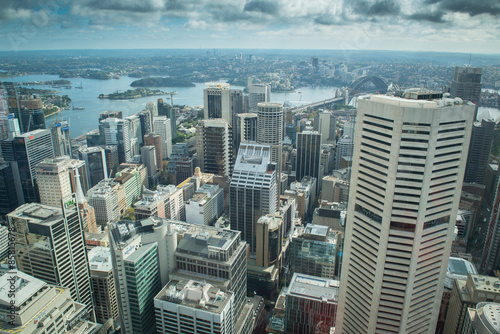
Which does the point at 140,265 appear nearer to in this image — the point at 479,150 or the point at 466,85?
the point at 466,85

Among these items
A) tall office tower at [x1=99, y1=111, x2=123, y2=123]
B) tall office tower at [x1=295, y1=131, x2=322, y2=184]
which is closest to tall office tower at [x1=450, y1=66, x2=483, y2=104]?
tall office tower at [x1=295, y1=131, x2=322, y2=184]

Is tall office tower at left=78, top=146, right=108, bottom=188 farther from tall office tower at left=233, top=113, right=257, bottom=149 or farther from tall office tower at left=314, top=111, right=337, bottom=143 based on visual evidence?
tall office tower at left=314, top=111, right=337, bottom=143

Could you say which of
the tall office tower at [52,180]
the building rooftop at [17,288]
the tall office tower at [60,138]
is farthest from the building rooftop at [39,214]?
the tall office tower at [60,138]

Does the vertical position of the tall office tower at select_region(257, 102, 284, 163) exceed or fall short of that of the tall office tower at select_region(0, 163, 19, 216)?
it exceeds it

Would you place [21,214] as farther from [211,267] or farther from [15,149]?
[15,149]

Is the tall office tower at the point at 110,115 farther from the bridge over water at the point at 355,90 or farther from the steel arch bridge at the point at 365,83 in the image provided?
the steel arch bridge at the point at 365,83

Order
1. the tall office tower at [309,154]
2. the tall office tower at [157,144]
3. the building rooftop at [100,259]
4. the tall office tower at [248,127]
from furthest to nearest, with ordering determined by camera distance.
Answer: the tall office tower at [157,144]
the tall office tower at [248,127]
the tall office tower at [309,154]
the building rooftop at [100,259]

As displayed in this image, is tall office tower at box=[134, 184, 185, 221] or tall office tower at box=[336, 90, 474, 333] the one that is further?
tall office tower at box=[134, 184, 185, 221]
